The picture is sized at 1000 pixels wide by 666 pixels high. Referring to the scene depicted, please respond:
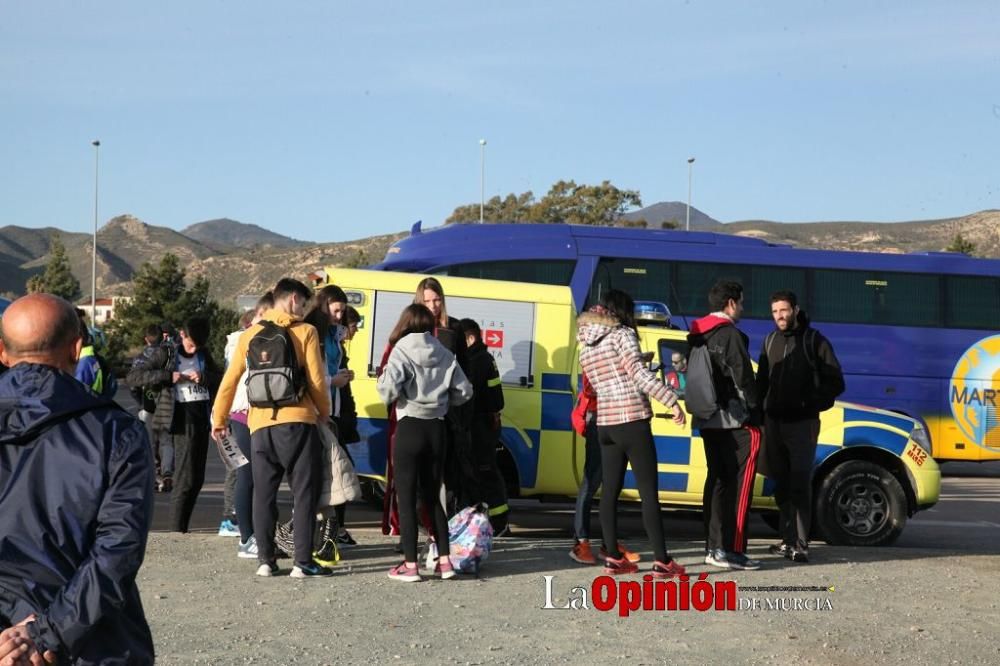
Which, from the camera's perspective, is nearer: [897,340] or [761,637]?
[761,637]

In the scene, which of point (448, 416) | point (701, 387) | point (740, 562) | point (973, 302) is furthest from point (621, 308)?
point (973, 302)

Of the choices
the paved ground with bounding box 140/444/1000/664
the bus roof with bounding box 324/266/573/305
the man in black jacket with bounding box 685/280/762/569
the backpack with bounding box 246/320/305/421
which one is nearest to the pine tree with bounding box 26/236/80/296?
the bus roof with bounding box 324/266/573/305

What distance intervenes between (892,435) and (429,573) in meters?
4.29

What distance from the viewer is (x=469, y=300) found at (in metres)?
11.1

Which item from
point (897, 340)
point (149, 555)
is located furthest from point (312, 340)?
point (897, 340)

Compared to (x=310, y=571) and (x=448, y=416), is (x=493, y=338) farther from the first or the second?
(x=310, y=571)

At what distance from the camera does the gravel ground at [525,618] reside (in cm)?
652

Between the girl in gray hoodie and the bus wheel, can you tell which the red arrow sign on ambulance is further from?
the bus wheel

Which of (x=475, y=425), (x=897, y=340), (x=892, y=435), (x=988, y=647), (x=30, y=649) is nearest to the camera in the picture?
(x=30, y=649)

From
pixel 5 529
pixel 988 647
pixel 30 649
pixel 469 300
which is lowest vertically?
pixel 988 647

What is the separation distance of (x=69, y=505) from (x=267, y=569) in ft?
16.4

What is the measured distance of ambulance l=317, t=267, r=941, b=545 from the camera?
10.6 meters

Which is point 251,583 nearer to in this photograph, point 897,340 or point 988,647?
point 988,647

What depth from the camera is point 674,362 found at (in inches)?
404
